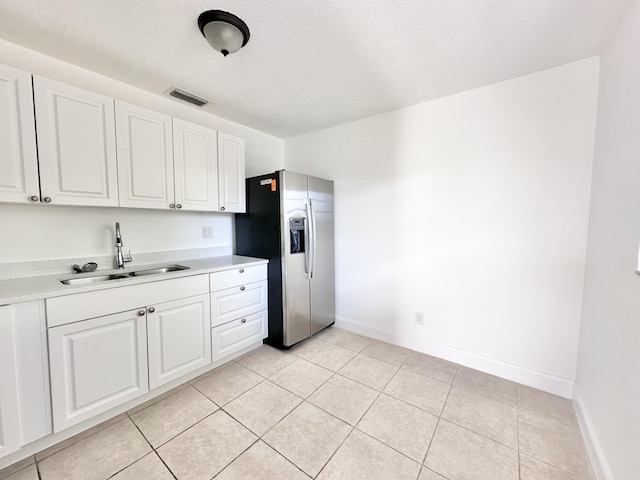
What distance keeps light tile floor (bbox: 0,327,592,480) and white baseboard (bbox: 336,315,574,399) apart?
7 cm

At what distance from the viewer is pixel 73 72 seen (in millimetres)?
1815

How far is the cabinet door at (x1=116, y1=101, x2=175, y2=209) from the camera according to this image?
1803 mm

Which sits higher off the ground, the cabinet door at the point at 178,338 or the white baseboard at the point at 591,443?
the cabinet door at the point at 178,338

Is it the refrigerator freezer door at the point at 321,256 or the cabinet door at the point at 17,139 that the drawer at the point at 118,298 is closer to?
the cabinet door at the point at 17,139

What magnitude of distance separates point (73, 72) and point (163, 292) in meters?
1.74

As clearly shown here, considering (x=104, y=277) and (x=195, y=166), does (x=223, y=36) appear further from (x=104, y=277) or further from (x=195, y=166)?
(x=104, y=277)

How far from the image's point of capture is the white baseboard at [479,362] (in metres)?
1.85

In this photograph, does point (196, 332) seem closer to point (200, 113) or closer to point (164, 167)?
point (164, 167)

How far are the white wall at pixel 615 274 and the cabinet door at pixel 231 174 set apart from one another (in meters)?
2.69

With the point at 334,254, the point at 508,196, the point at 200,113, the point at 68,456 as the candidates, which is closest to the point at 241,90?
the point at 200,113

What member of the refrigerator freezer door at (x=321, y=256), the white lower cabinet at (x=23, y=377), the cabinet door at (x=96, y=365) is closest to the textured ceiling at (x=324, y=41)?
the refrigerator freezer door at (x=321, y=256)

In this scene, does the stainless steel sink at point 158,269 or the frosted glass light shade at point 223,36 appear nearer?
the frosted glass light shade at point 223,36

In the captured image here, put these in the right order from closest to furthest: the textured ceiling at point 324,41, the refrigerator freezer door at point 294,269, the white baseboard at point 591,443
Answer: the white baseboard at point 591,443, the textured ceiling at point 324,41, the refrigerator freezer door at point 294,269

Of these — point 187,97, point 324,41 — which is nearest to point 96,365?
point 187,97
